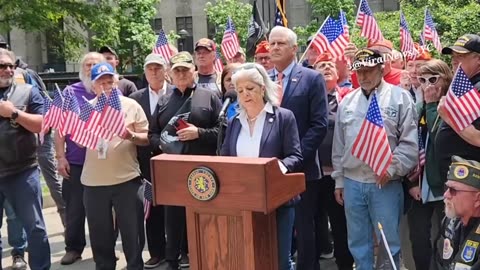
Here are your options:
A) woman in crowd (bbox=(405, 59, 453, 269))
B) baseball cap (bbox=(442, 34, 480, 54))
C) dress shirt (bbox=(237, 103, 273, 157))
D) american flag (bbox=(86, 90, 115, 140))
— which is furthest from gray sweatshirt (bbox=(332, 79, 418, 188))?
american flag (bbox=(86, 90, 115, 140))

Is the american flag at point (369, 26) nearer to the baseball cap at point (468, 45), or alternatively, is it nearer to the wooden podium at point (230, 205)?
the baseball cap at point (468, 45)

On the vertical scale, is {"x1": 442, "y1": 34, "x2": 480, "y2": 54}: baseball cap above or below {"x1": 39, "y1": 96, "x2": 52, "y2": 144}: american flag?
above

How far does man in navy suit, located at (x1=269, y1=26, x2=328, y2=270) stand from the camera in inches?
200

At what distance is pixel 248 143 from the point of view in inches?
171

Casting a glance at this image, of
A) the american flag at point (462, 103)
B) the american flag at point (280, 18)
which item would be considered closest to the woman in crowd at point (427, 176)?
the american flag at point (462, 103)

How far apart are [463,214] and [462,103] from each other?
0.90m

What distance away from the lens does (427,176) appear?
4637mm

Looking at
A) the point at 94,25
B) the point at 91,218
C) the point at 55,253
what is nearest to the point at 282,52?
the point at 91,218

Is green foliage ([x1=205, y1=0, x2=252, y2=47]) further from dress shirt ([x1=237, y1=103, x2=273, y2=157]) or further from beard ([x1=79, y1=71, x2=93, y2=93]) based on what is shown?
dress shirt ([x1=237, y1=103, x2=273, y2=157])

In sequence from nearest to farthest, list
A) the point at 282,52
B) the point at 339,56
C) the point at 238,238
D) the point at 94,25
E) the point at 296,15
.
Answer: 1. the point at 238,238
2. the point at 282,52
3. the point at 339,56
4. the point at 94,25
5. the point at 296,15

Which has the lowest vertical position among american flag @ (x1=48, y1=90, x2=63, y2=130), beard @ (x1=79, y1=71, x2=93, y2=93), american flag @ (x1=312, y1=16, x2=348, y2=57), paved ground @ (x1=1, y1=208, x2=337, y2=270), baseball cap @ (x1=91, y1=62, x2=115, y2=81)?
paved ground @ (x1=1, y1=208, x2=337, y2=270)

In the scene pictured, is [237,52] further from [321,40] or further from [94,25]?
[94,25]

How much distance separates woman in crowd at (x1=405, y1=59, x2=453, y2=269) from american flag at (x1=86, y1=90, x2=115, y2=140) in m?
2.60

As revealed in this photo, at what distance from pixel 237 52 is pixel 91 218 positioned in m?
4.30
